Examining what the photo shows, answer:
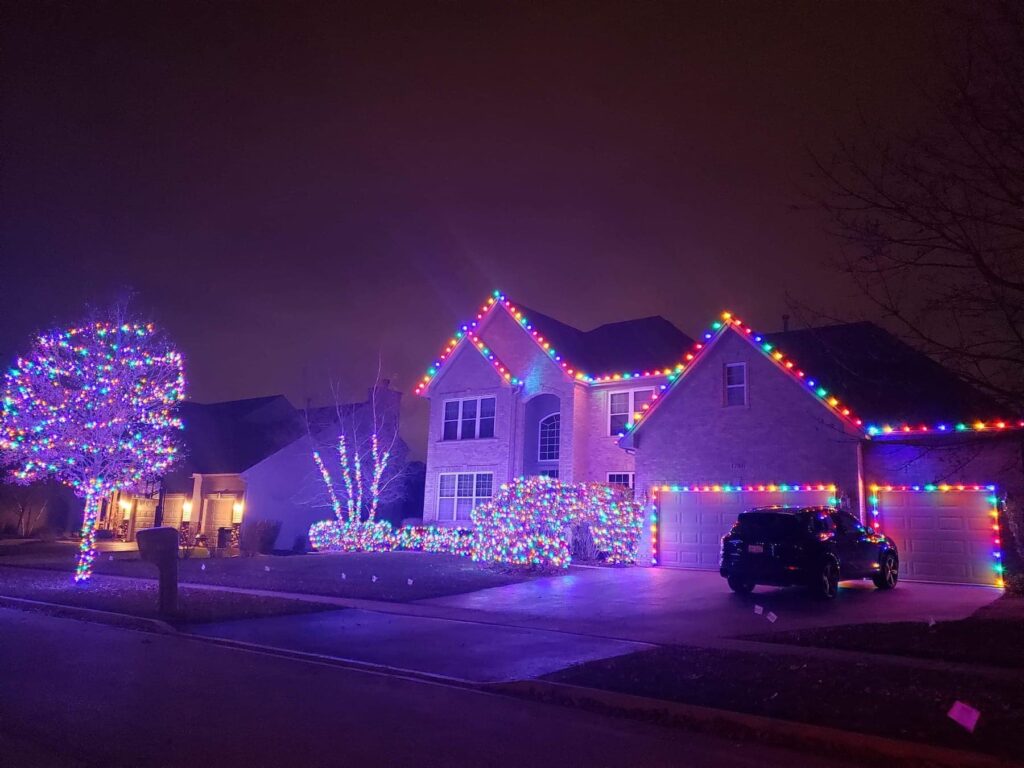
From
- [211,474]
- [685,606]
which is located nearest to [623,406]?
[685,606]

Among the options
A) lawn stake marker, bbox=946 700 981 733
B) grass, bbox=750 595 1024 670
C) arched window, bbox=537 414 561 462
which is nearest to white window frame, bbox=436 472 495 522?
arched window, bbox=537 414 561 462

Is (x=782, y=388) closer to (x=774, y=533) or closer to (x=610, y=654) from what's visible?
(x=774, y=533)

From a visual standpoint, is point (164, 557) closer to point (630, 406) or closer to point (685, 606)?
point (685, 606)

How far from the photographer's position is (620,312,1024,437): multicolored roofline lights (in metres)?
17.0

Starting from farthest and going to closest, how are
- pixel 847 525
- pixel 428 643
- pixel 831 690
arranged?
pixel 847 525 → pixel 428 643 → pixel 831 690

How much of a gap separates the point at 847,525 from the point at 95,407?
626 inches

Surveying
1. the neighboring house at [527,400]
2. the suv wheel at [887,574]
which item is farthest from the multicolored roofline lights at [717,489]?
the neighboring house at [527,400]

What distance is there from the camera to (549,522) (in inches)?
780

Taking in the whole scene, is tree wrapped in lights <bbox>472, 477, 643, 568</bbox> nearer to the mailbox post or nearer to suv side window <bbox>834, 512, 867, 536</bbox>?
suv side window <bbox>834, 512, 867, 536</bbox>

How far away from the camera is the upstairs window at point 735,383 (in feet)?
68.0

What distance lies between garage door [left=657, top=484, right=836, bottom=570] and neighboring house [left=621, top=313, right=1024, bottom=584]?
3 centimetres

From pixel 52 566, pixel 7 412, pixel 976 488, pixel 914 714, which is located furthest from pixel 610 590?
pixel 7 412

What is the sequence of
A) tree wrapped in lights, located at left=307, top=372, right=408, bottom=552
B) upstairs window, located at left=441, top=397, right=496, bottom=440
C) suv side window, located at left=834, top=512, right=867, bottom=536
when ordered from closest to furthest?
1. suv side window, located at left=834, top=512, right=867, bottom=536
2. tree wrapped in lights, located at left=307, top=372, right=408, bottom=552
3. upstairs window, located at left=441, top=397, right=496, bottom=440

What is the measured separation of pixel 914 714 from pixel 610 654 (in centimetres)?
372
